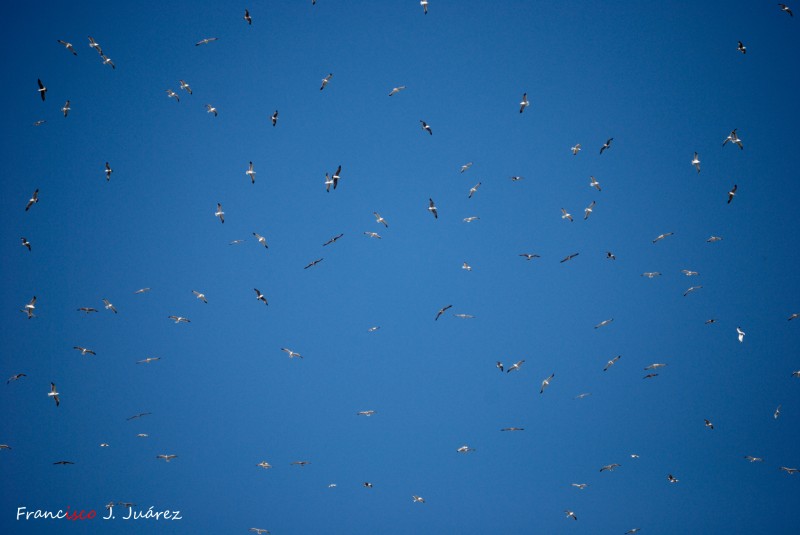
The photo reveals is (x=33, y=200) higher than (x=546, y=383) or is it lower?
higher

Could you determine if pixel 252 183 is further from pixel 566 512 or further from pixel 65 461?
pixel 566 512

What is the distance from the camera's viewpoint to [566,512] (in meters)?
22.8

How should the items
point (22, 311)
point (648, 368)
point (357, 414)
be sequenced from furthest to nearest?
point (357, 414)
point (648, 368)
point (22, 311)

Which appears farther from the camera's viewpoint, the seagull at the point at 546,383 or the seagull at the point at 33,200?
the seagull at the point at 546,383

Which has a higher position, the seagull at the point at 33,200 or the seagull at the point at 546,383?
the seagull at the point at 33,200

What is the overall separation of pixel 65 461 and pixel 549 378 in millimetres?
19618

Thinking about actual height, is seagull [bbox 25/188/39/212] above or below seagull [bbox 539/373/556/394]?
above

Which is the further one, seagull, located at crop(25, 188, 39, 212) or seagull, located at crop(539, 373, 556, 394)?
seagull, located at crop(539, 373, 556, 394)

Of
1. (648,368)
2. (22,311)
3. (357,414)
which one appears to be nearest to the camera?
(22,311)

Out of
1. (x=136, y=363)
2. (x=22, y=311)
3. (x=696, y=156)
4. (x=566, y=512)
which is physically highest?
(x=696, y=156)

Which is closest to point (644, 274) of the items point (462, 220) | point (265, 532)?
point (462, 220)

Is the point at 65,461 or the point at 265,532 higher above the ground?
the point at 65,461

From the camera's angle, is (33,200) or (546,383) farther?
(546,383)

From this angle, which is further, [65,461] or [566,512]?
[566,512]
